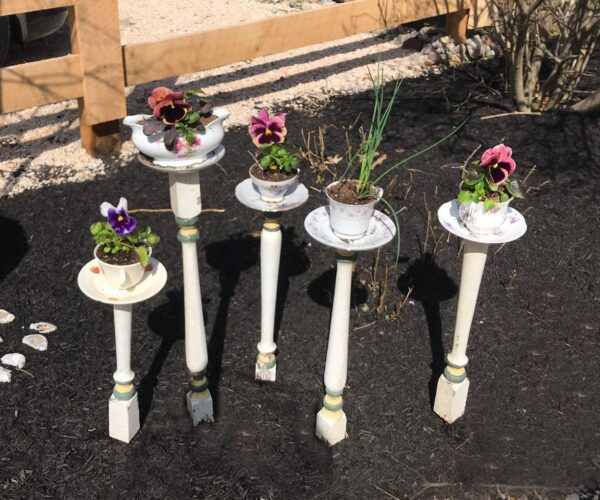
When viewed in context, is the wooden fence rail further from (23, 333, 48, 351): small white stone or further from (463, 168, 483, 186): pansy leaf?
(463, 168, 483, 186): pansy leaf

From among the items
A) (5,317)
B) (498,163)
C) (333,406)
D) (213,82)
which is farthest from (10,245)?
(498,163)

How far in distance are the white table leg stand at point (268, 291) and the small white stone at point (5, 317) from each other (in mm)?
1273

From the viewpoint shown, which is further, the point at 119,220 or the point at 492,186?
the point at 492,186

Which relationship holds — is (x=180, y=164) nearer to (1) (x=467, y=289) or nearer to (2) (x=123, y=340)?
(2) (x=123, y=340)

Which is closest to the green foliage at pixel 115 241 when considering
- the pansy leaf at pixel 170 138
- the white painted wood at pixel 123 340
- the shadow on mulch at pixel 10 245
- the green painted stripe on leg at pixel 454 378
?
the white painted wood at pixel 123 340

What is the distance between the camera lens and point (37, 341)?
3678 mm

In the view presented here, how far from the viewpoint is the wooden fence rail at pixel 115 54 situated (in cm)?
462

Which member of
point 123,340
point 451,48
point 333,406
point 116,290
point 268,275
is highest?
point 116,290

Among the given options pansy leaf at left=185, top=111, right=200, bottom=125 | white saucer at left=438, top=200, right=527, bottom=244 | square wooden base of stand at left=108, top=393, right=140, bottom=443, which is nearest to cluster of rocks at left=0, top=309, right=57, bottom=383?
square wooden base of stand at left=108, top=393, right=140, bottom=443

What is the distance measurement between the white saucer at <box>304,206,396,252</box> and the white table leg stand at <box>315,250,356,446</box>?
56mm

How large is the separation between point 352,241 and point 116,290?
0.86m

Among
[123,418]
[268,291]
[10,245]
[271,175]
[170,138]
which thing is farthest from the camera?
[10,245]

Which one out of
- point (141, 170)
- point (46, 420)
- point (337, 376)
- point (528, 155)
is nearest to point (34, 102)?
point (141, 170)

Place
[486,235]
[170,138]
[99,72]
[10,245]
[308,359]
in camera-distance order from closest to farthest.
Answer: [170,138], [486,235], [308,359], [10,245], [99,72]
